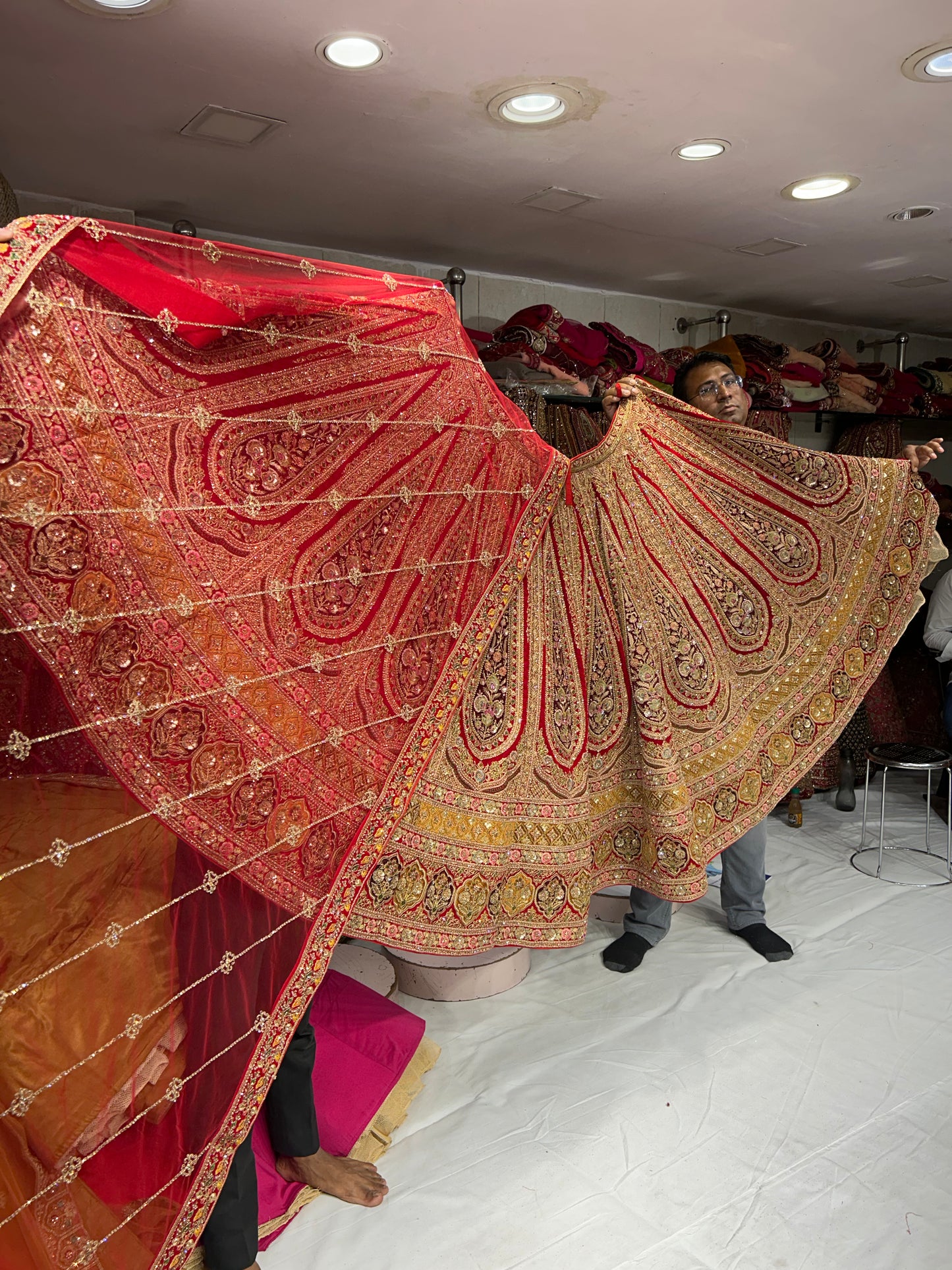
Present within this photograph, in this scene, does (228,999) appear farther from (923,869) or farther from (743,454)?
(923,869)

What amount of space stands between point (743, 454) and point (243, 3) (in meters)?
1.18

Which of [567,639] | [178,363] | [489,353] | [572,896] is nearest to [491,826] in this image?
[572,896]

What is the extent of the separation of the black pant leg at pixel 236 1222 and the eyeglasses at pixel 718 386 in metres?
2.04


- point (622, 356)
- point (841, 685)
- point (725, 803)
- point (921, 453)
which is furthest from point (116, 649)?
point (622, 356)

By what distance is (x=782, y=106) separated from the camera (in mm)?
1797

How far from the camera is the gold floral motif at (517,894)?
1.55 meters

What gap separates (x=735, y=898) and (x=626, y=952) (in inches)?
14.2

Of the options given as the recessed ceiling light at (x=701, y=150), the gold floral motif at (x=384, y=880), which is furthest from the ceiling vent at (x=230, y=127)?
the gold floral motif at (x=384, y=880)

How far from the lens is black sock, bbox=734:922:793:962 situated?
2.37 meters

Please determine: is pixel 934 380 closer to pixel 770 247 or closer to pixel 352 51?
pixel 770 247

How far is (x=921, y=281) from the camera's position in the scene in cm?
359

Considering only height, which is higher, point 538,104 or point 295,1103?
point 538,104

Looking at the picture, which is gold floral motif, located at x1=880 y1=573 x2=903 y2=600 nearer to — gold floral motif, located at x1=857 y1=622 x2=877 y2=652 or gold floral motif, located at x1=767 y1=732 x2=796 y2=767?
gold floral motif, located at x1=857 y1=622 x2=877 y2=652

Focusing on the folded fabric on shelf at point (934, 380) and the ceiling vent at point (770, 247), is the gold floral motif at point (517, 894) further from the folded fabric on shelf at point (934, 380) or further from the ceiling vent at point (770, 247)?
the folded fabric on shelf at point (934, 380)
